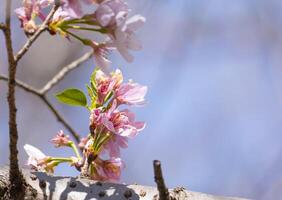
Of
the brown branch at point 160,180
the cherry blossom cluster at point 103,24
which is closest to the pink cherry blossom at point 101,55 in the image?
the cherry blossom cluster at point 103,24

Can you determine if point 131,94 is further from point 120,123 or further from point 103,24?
point 103,24

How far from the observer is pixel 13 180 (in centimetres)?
83

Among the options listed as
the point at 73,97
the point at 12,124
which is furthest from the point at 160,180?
the point at 73,97

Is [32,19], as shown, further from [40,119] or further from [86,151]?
[40,119]

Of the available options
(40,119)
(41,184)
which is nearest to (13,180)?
(41,184)

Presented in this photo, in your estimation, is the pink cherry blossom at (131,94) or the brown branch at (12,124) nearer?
the brown branch at (12,124)

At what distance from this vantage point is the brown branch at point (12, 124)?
2.30 ft

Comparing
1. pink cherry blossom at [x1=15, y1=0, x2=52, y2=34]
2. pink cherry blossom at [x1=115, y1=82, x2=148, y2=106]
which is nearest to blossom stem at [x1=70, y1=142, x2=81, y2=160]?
pink cherry blossom at [x1=115, y1=82, x2=148, y2=106]

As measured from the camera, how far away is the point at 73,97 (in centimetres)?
97

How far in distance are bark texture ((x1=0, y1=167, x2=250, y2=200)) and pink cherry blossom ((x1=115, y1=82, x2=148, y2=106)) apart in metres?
0.16

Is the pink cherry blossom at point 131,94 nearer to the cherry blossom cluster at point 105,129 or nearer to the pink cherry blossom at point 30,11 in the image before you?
the cherry blossom cluster at point 105,129

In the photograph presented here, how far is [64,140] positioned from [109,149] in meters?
0.13

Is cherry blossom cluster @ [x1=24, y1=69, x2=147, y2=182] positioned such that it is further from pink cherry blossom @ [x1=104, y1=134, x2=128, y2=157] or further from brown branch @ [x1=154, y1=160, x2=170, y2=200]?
brown branch @ [x1=154, y1=160, x2=170, y2=200]

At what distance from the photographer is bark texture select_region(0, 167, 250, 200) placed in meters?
0.86
